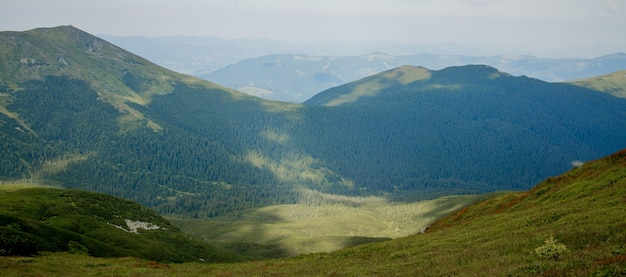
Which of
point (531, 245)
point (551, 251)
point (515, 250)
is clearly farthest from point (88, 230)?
point (551, 251)

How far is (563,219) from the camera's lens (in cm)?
5028

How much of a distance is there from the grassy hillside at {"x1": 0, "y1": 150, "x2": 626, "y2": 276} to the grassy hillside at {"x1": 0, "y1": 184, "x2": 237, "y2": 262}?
629 cm

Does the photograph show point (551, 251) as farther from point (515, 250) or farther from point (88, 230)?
point (88, 230)

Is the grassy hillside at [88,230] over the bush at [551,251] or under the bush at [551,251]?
under

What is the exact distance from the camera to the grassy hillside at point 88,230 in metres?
68.9

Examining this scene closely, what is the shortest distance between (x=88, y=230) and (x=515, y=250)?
8334 cm

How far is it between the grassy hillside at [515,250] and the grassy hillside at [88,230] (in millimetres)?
6294

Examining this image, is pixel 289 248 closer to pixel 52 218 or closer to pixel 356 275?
pixel 52 218

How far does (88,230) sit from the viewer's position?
91.6m

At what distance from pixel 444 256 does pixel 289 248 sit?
135124 mm

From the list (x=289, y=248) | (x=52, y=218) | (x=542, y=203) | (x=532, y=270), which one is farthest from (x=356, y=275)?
(x=289, y=248)

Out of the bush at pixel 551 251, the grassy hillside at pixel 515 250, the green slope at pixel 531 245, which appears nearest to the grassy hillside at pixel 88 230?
the grassy hillside at pixel 515 250

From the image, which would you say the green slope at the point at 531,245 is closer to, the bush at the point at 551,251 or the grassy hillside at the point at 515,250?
the grassy hillside at the point at 515,250

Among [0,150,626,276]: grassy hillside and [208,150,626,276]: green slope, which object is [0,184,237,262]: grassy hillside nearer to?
[0,150,626,276]: grassy hillside
